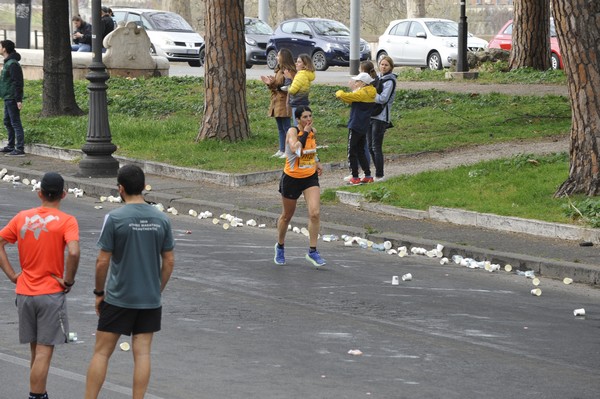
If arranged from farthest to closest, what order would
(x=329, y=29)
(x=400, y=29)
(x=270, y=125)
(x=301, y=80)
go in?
(x=329, y=29), (x=400, y=29), (x=270, y=125), (x=301, y=80)

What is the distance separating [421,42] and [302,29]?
452 cm

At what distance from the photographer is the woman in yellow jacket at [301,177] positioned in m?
11.9

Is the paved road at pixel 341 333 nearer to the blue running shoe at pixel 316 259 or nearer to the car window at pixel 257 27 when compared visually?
the blue running shoe at pixel 316 259

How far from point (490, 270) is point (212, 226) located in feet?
12.5

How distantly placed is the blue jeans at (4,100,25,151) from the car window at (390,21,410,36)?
19.1 meters

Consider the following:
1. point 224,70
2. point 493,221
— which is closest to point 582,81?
point 493,221

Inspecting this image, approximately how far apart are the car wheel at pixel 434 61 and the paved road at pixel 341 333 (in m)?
23.6

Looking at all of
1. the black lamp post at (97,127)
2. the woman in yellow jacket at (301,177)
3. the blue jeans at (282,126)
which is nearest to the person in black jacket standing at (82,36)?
the black lamp post at (97,127)

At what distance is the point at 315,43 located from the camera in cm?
3866

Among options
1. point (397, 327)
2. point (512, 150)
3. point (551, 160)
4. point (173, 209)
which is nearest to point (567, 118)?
point (512, 150)

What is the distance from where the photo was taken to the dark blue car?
38.4 m

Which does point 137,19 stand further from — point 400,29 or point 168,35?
point 400,29

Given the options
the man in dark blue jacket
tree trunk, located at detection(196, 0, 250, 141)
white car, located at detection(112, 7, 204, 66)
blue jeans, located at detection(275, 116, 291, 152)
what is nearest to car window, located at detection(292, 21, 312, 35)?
white car, located at detection(112, 7, 204, 66)

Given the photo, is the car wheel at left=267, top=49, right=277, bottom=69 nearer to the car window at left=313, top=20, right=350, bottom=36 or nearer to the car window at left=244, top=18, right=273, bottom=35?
the car window at left=313, top=20, right=350, bottom=36
